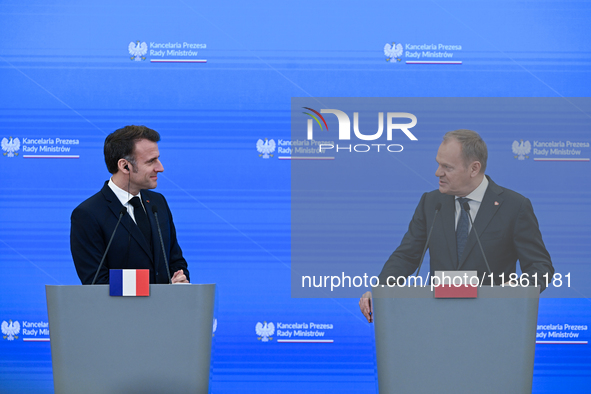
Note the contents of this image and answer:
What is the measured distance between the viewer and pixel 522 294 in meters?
1.68

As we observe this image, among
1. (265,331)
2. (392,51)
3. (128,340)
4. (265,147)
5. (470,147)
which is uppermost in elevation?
(392,51)

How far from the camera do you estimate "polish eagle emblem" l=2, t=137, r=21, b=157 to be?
3438 mm

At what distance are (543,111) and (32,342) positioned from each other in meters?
3.36

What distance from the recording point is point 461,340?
1.68 metres

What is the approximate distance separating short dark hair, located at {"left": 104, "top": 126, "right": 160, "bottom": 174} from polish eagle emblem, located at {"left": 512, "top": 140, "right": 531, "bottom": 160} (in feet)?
6.46

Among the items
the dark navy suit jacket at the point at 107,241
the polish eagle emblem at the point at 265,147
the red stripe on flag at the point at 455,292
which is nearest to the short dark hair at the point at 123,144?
the dark navy suit jacket at the point at 107,241

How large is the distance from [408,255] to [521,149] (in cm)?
113

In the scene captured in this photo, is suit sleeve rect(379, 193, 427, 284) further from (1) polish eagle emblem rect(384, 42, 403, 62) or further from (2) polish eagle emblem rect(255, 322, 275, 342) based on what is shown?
(1) polish eagle emblem rect(384, 42, 403, 62)

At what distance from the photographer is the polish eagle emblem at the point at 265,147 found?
11.2 feet

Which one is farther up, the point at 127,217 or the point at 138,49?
the point at 138,49

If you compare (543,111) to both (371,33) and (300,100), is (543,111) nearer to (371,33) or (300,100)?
(371,33)

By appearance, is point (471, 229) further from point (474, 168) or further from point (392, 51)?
point (392, 51)

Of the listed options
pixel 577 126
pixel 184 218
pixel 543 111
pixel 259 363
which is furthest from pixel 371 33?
pixel 259 363

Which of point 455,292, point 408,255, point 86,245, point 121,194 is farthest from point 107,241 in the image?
point 455,292
